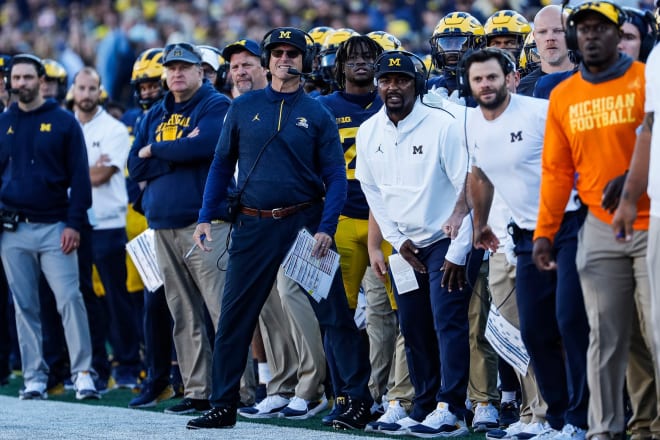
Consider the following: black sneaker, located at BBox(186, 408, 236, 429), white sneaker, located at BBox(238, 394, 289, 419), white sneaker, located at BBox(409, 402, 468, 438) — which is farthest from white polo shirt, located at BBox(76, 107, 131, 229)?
white sneaker, located at BBox(409, 402, 468, 438)

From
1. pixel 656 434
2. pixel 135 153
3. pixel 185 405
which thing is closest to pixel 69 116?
pixel 135 153

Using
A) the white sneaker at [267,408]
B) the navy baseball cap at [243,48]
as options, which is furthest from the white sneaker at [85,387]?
the navy baseball cap at [243,48]

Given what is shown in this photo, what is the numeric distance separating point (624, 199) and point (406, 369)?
2.72 m

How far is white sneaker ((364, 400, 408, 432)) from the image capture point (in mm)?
8305

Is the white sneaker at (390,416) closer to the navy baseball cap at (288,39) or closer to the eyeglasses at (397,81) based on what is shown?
the eyeglasses at (397,81)

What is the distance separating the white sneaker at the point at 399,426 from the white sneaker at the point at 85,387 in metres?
3.28

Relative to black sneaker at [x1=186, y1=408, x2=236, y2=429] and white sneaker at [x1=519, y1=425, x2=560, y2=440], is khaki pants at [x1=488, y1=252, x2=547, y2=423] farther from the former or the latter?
black sneaker at [x1=186, y1=408, x2=236, y2=429]

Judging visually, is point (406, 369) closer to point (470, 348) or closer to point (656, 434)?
point (470, 348)

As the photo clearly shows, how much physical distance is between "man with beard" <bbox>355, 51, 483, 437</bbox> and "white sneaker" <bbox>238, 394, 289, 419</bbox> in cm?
123

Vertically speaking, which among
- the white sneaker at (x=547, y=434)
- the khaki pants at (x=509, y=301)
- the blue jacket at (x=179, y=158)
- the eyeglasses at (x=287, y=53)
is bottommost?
the white sneaker at (x=547, y=434)

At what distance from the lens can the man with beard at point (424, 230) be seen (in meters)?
7.95

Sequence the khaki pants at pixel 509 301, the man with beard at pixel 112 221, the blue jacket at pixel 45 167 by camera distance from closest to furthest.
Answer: the khaki pants at pixel 509 301
the blue jacket at pixel 45 167
the man with beard at pixel 112 221

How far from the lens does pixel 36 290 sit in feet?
36.0

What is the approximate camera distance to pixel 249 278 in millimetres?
8258
